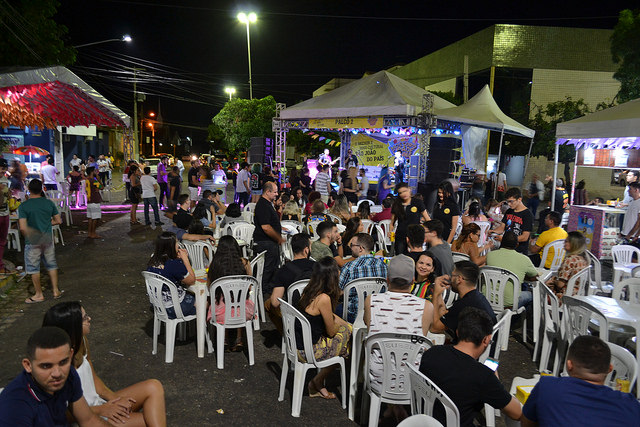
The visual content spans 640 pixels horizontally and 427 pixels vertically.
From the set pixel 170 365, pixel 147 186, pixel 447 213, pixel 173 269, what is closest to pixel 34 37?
pixel 147 186

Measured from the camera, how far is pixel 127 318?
235 inches

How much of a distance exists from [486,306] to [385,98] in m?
10.4

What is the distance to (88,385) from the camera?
9.54 feet

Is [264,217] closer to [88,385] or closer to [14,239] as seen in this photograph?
[88,385]

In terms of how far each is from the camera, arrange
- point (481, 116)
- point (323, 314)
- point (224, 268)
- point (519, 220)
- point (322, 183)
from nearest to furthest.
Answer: point (323, 314) → point (224, 268) → point (519, 220) → point (322, 183) → point (481, 116)

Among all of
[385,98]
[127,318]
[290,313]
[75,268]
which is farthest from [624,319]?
[385,98]

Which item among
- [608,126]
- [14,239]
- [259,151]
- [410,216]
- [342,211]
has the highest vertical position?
[608,126]

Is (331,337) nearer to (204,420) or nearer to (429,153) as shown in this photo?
(204,420)

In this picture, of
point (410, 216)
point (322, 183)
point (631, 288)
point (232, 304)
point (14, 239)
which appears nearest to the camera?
point (232, 304)

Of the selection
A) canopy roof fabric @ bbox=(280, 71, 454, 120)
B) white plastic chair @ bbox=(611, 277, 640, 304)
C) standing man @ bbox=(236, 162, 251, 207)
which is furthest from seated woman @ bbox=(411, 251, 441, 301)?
standing man @ bbox=(236, 162, 251, 207)

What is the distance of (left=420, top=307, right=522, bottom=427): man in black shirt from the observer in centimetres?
253

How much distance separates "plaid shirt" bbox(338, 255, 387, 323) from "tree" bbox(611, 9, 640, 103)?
57.1 ft

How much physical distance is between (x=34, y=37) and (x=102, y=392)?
14532 millimetres

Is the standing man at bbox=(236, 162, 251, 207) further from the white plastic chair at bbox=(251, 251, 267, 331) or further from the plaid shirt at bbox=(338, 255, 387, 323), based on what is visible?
the plaid shirt at bbox=(338, 255, 387, 323)
